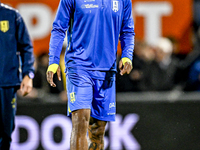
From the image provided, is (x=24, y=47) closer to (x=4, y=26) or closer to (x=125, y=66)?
(x=4, y=26)

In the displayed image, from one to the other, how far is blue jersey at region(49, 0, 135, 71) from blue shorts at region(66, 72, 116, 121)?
0.42 ft

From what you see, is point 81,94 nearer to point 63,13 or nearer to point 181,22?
point 63,13

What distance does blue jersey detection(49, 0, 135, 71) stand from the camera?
4027 millimetres

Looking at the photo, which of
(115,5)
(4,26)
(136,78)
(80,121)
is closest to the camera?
(80,121)

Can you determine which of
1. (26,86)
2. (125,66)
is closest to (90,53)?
(125,66)

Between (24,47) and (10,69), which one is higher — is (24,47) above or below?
above

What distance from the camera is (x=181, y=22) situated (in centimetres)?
930

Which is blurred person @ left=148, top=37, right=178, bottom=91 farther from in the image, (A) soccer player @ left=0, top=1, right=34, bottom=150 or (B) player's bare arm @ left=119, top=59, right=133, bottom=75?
(B) player's bare arm @ left=119, top=59, right=133, bottom=75

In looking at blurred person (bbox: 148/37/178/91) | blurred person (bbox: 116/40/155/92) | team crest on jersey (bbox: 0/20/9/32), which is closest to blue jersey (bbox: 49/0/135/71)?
team crest on jersey (bbox: 0/20/9/32)

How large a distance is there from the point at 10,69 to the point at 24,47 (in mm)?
366

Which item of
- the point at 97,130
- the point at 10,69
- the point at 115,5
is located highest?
the point at 115,5

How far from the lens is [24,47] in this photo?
16.5ft

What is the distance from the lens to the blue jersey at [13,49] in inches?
191

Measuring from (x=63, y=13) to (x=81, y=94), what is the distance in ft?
2.92
